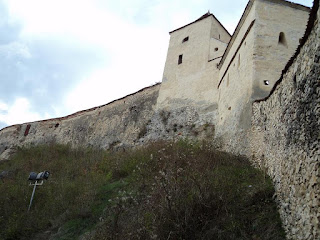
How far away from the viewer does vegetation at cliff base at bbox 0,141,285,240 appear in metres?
5.81

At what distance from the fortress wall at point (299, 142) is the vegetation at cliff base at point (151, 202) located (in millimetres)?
481

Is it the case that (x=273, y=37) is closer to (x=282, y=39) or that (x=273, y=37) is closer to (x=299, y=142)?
(x=282, y=39)

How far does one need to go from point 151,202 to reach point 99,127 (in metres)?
14.9

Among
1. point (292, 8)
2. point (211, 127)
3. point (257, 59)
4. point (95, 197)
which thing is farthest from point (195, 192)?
point (292, 8)

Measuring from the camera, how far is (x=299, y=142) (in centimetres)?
543

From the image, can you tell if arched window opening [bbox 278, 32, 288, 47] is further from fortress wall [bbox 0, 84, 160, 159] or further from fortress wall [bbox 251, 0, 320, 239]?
fortress wall [bbox 0, 84, 160, 159]

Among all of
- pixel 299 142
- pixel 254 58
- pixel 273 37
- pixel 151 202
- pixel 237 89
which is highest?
pixel 273 37

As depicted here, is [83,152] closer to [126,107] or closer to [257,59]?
[126,107]

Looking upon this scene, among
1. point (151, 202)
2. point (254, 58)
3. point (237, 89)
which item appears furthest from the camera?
point (237, 89)

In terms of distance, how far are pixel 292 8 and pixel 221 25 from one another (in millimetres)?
7343

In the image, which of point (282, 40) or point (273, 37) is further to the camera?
point (282, 40)

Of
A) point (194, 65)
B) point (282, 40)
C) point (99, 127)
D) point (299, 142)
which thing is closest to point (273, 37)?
point (282, 40)

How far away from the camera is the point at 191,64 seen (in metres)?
17.5

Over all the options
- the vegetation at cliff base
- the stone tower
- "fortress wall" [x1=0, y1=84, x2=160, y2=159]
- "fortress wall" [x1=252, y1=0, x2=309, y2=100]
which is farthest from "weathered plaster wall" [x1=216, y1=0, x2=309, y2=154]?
"fortress wall" [x1=0, y1=84, x2=160, y2=159]
